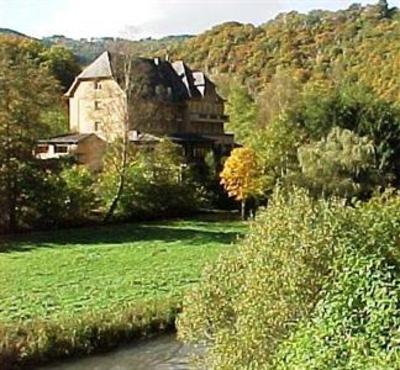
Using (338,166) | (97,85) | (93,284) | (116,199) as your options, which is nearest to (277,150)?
(338,166)

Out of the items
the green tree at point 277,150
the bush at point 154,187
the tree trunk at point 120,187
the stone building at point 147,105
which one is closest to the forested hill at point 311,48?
the stone building at point 147,105

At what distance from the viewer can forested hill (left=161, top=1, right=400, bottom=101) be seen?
54062 millimetres

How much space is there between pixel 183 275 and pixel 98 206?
13196 millimetres

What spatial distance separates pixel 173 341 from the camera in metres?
17.7

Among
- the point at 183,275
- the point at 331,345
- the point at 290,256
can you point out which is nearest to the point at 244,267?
the point at 290,256

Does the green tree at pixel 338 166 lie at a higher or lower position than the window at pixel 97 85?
lower

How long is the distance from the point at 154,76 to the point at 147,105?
5.32 metres

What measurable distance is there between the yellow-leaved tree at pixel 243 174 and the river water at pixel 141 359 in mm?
20825

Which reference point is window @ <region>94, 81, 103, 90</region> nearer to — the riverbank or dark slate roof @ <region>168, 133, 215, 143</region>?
dark slate roof @ <region>168, 133, 215, 143</region>

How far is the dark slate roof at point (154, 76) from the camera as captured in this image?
44.7 meters

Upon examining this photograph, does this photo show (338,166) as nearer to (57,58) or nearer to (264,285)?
(264,285)

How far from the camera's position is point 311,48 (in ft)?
212

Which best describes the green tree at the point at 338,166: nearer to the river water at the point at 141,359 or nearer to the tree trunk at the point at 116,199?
the tree trunk at the point at 116,199

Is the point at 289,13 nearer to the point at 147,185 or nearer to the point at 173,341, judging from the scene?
the point at 147,185
